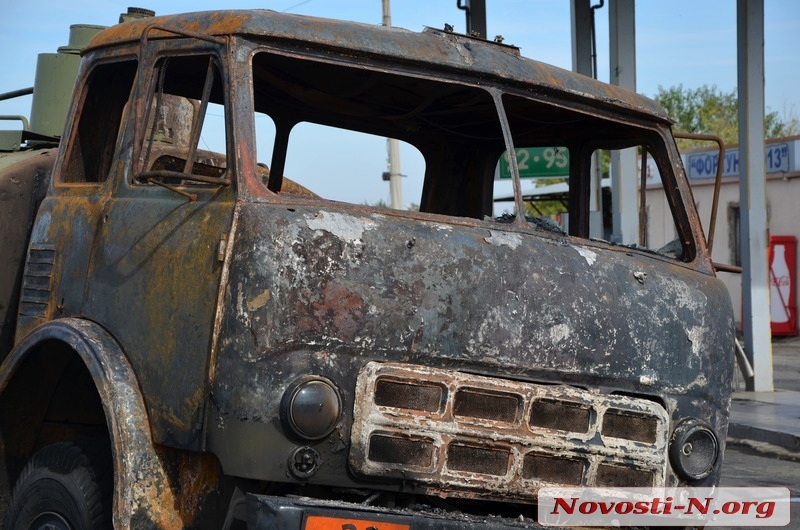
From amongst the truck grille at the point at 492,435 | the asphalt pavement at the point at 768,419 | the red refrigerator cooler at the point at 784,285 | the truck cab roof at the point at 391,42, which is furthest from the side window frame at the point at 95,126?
the red refrigerator cooler at the point at 784,285

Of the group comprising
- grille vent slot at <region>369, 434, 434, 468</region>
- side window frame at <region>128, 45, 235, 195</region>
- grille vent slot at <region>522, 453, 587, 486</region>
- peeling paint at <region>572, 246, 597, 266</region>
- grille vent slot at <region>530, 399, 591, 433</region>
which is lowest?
grille vent slot at <region>522, 453, 587, 486</region>

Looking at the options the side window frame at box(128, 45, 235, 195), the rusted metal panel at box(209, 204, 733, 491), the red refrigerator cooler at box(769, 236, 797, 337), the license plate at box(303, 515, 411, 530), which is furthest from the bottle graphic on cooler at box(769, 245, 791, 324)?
the license plate at box(303, 515, 411, 530)

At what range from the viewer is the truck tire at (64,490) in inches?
157

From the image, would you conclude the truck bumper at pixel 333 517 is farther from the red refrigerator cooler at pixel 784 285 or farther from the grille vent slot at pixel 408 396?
the red refrigerator cooler at pixel 784 285

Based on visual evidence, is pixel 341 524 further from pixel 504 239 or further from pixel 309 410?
pixel 504 239

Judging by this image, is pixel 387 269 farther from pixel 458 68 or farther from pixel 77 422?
pixel 77 422

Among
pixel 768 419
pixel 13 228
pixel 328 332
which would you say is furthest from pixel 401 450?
pixel 768 419

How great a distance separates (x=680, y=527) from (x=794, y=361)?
15681 mm

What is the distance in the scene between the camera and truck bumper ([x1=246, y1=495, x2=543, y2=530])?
3.24 m

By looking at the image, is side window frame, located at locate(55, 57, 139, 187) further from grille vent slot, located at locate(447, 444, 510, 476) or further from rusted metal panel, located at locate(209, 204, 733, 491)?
grille vent slot, located at locate(447, 444, 510, 476)

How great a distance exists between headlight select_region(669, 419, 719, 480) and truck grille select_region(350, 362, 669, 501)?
0.10 metres

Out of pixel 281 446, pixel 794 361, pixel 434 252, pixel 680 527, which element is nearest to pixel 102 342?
pixel 281 446

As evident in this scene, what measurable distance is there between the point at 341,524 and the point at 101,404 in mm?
1187

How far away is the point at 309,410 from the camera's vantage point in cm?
343
